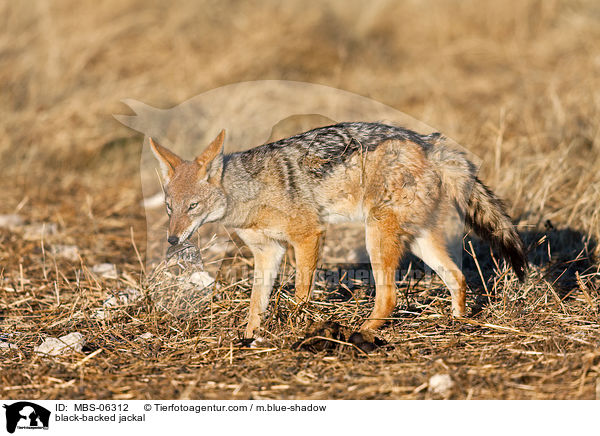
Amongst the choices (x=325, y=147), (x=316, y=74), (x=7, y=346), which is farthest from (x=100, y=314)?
(x=316, y=74)

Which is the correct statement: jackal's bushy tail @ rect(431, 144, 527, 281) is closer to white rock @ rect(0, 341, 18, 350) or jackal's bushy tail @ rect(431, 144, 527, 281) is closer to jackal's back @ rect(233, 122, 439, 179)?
jackal's back @ rect(233, 122, 439, 179)

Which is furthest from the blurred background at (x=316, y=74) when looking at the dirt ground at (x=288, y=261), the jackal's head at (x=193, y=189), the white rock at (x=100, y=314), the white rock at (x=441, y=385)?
the jackal's head at (x=193, y=189)

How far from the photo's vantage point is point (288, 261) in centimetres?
620

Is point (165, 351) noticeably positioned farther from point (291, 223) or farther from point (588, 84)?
point (588, 84)

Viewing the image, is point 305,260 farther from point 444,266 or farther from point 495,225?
point 495,225

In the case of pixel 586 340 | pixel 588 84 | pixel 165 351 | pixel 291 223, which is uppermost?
pixel 588 84

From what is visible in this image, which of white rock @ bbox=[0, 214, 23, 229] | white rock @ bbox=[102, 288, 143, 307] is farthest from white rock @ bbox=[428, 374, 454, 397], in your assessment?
white rock @ bbox=[0, 214, 23, 229]

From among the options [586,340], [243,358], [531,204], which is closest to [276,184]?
[243,358]

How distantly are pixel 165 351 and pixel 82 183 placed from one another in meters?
4.98

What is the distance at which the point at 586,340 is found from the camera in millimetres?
4211

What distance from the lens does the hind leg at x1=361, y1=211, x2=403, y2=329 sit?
185 inches
